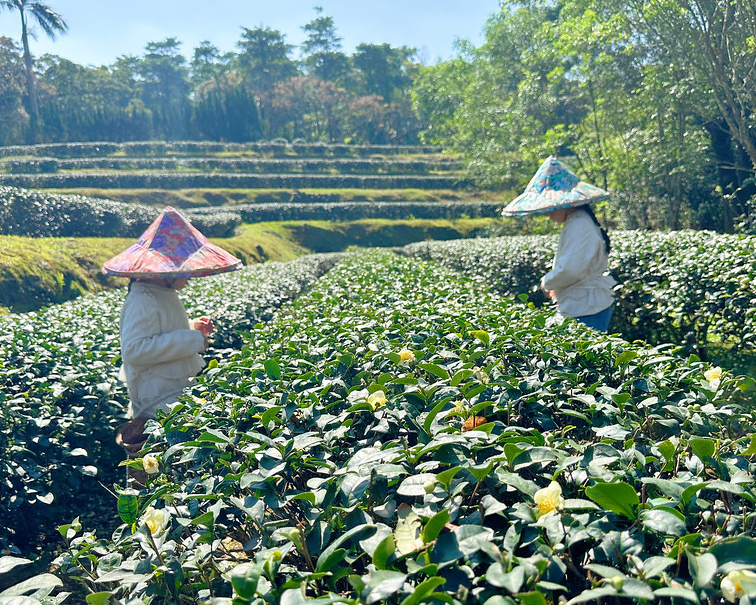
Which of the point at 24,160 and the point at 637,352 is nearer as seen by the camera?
the point at 637,352

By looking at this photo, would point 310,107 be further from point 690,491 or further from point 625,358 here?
point 690,491

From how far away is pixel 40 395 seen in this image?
358 centimetres

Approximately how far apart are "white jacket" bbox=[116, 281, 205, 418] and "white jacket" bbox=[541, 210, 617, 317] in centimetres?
271

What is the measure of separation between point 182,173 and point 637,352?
34.3 metres

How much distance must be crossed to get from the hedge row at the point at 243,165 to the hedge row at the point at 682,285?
32034 millimetres

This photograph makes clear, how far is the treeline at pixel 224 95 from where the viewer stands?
42781mm

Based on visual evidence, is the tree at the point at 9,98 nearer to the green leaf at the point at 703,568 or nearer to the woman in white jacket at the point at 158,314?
the woman in white jacket at the point at 158,314

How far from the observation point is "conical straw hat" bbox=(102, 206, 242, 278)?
3254mm

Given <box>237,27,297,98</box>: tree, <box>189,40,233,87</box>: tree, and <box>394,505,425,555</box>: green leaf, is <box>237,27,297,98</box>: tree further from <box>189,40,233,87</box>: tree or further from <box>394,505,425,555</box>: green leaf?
<box>394,505,425,555</box>: green leaf

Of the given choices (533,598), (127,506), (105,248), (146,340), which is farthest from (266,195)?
(533,598)

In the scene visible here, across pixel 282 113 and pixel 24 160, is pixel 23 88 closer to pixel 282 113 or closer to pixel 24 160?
pixel 24 160

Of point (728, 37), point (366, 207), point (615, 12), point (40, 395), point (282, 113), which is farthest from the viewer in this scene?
point (282, 113)

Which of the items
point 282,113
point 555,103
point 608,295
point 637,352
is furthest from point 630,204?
point 282,113

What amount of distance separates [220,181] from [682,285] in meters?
31.1
